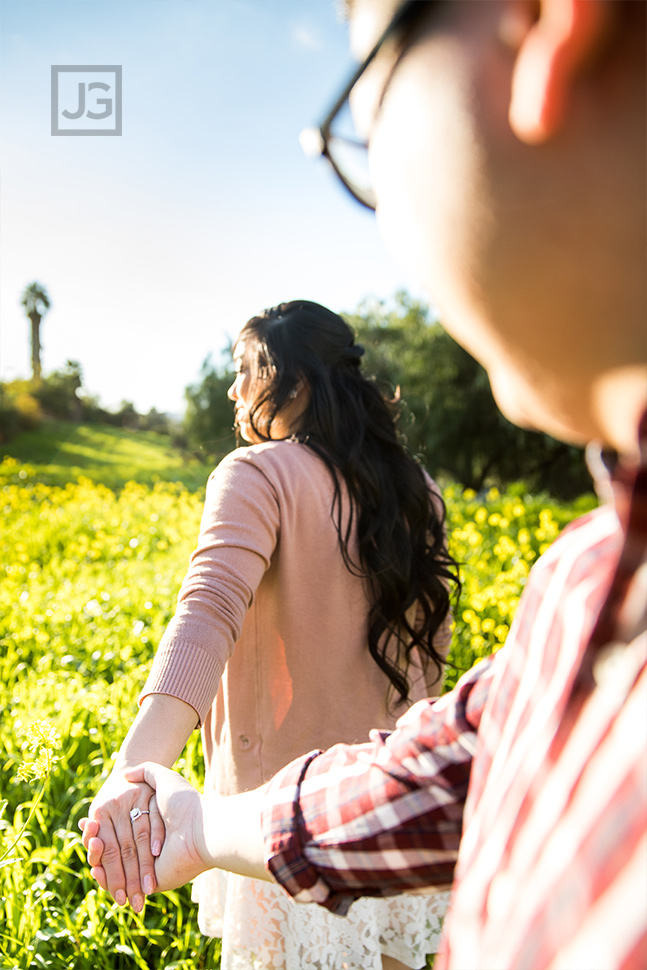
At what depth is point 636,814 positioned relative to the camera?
0.38 meters

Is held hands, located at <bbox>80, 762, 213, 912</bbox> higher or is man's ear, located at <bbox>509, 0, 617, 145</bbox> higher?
man's ear, located at <bbox>509, 0, 617, 145</bbox>

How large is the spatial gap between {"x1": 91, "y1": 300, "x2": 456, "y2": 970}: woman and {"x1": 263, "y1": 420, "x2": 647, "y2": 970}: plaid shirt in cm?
62

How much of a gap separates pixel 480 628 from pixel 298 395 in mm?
2397

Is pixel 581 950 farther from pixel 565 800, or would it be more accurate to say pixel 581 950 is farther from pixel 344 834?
pixel 344 834

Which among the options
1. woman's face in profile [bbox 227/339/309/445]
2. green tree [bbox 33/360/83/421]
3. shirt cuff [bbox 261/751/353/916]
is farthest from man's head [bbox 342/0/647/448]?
green tree [bbox 33/360/83/421]

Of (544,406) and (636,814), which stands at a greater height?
(544,406)

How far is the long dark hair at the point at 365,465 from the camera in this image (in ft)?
5.76

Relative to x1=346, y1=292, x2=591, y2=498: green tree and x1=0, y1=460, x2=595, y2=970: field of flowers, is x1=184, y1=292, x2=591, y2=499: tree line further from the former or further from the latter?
x1=0, y1=460, x2=595, y2=970: field of flowers

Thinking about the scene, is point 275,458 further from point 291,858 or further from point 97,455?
point 97,455

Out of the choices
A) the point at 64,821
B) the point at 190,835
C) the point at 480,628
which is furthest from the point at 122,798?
the point at 480,628

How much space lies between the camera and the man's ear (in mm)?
379

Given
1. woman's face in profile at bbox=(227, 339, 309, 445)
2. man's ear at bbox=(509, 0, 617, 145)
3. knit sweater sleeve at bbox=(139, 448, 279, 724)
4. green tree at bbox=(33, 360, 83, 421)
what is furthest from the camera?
green tree at bbox=(33, 360, 83, 421)

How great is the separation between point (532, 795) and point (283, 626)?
3.97ft

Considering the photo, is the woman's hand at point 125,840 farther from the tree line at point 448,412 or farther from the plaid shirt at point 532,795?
the tree line at point 448,412
